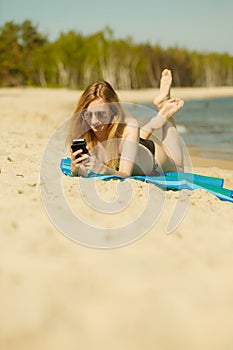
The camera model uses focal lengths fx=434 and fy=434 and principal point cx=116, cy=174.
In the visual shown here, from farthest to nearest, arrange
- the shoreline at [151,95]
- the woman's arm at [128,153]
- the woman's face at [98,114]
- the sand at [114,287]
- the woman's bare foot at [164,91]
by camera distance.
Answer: the shoreline at [151,95] < the woman's bare foot at [164,91] < the woman's face at [98,114] < the woman's arm at [128,153] < the sand at [114,287]

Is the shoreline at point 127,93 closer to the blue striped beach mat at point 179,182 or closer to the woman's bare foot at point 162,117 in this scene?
the woman's bare foot at point 162,117

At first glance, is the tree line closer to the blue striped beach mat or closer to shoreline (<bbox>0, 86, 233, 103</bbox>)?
shoreline (<bbox>0, 86, 233, 103</bbox>)

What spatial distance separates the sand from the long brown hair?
1273 millimetres

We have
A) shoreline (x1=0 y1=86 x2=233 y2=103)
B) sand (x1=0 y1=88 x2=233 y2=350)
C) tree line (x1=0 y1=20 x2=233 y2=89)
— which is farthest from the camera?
tree line (x1=0 y1=20 x2=233 y2=89)

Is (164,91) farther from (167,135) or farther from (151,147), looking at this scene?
(151,147)

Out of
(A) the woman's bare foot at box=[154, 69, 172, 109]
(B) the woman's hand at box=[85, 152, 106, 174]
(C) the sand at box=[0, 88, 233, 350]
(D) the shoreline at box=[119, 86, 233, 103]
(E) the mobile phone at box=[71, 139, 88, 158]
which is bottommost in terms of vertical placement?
(D) the shoreline at box=[119, 86, 233, 103]

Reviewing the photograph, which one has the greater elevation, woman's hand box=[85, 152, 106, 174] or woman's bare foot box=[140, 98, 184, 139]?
woman's bare foot box=[140, 98, 184, 139]

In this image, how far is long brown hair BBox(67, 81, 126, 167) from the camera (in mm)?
4250

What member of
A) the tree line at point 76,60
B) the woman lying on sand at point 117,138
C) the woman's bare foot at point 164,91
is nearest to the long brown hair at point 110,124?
the woman lying on sand at point 117,138

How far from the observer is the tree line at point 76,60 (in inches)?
2299

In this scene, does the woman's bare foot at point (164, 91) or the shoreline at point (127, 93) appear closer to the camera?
the woman's bare foot at point (164, 91)

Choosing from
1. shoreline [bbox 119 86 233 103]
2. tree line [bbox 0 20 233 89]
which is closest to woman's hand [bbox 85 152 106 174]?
shoreline [bbox 119 86 233 103]

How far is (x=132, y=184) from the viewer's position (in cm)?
384

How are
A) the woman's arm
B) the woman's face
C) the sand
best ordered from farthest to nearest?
the woman's face, the woman's arm, the sand
